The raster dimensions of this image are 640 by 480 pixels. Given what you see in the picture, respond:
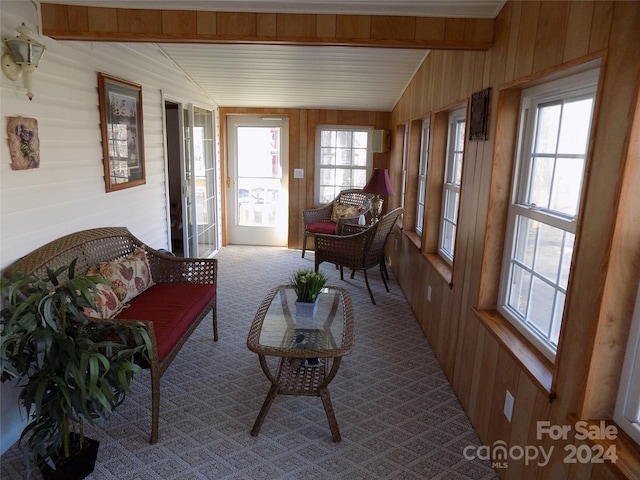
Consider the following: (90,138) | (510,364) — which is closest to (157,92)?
(90,138)

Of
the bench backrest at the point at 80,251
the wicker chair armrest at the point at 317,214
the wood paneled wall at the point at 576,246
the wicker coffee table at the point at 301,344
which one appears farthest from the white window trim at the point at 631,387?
the wicker chair armrest at the point at 317,214

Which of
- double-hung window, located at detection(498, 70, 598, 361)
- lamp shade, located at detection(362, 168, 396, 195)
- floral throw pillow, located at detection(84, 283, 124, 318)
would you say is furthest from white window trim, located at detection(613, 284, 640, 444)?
lamp shade, located at detection(362, 168, 396, 195)

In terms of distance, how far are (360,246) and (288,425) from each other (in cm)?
224

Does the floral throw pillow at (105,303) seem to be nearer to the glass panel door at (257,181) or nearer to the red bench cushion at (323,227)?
the red bench cushion at (323,227)

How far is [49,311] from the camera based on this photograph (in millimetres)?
1727

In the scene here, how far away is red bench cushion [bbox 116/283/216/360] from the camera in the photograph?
8.09 feet

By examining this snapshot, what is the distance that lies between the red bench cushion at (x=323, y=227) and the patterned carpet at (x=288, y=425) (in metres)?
2.20

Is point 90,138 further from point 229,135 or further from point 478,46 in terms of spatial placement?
point 229,135

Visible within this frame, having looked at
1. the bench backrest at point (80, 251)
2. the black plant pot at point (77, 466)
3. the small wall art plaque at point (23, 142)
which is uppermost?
the small wall art plaque at point (23, 142)

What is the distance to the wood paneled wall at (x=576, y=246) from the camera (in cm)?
132

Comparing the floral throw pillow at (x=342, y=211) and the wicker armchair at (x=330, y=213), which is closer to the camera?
the wicker armchair at (x=330, y=213)

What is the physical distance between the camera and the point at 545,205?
2002 mm

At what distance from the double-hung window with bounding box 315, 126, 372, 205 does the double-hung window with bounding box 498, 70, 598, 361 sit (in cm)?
409

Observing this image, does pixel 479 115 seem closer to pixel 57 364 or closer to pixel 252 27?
pixel 252 27
